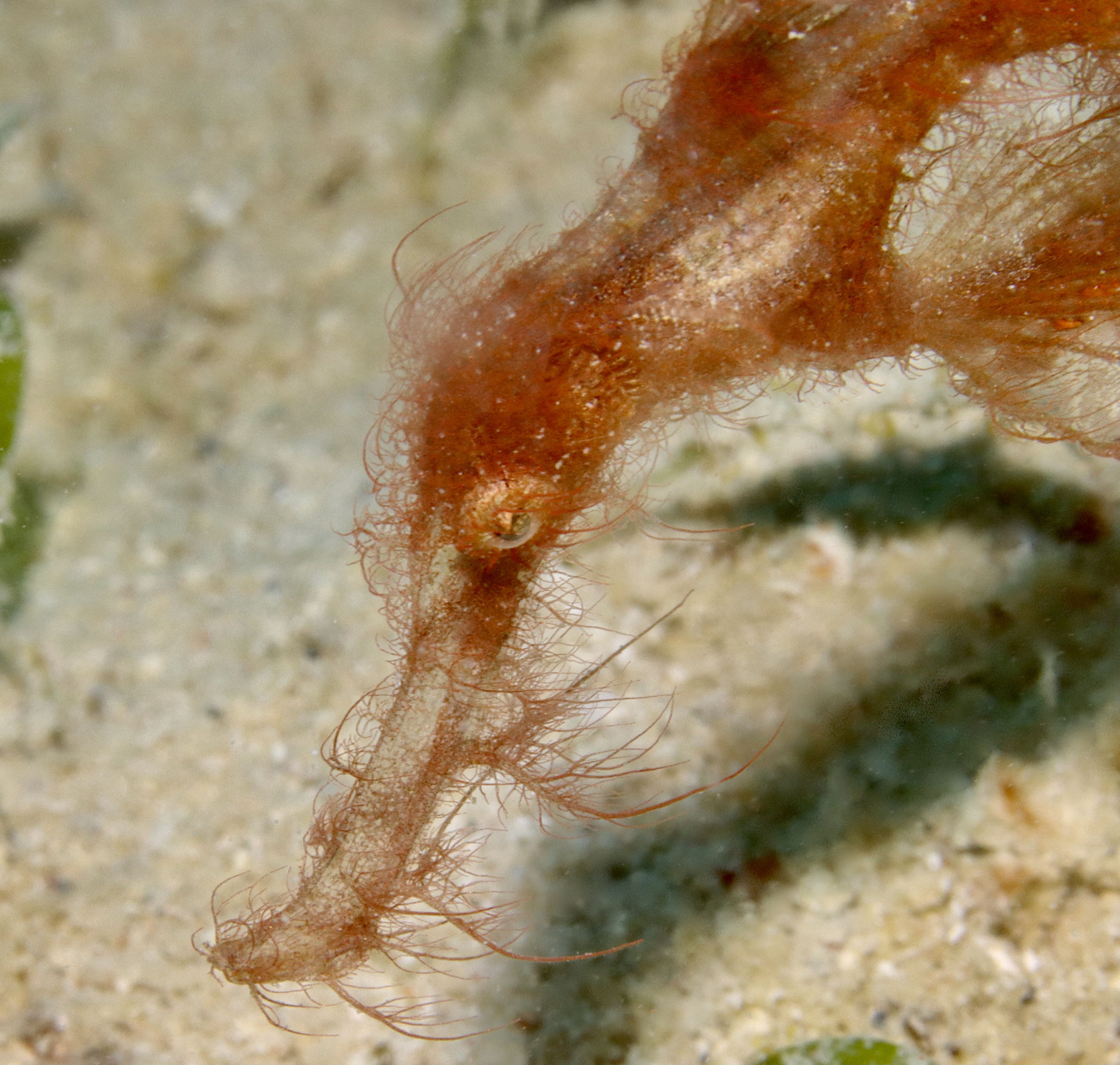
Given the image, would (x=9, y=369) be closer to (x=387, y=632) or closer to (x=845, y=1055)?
(x=387, y=632)

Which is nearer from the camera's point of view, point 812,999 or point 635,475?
point 635,475

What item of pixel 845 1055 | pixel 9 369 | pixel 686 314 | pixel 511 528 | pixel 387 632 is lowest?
pixel 845 1055

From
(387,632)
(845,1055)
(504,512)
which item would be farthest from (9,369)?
(845,1055)

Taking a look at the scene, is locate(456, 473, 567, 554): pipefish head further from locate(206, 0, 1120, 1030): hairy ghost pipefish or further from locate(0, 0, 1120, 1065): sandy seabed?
locate(0, 0, 1120, 1065): sandy seabed

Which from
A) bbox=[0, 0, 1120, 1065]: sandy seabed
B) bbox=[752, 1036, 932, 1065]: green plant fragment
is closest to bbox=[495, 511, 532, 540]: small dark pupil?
bbox=[0, 0, 1120, 1065]: sandy seabed

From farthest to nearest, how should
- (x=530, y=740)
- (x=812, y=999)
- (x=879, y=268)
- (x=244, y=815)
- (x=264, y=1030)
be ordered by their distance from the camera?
(x=244, y=815)
(x=264, y=1030)
(x=812, y=999)
(x=530, y=740)
(x=879, y=268)

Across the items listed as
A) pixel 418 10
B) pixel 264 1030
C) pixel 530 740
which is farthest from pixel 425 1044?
pixel 418 10

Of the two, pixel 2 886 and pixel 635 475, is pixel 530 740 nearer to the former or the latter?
pixel 635 475

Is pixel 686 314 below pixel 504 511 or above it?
above
